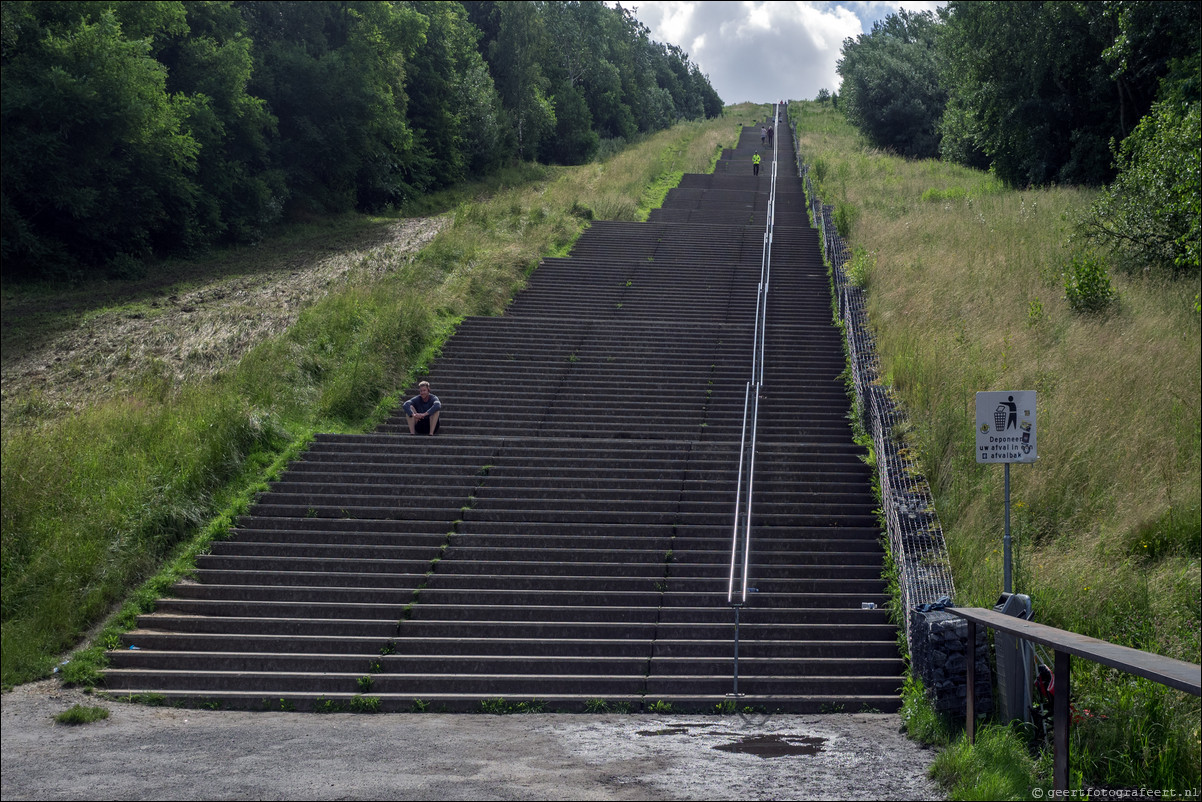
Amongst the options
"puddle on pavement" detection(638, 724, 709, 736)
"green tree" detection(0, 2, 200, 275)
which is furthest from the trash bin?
"green tree" detection(0, 2, 200, 275)

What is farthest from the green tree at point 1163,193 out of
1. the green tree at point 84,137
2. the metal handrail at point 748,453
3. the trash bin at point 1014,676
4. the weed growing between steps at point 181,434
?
the green tree at point 84,137

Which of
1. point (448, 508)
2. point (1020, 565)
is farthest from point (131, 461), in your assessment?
point (1020, 565)

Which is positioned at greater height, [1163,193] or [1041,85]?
[1041,85]

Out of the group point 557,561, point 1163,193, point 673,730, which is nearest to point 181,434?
point 557,561

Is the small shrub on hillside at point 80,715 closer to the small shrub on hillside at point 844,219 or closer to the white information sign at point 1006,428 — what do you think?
the white information sign at point 1006,428

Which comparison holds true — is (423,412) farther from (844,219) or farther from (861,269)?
(844,219)

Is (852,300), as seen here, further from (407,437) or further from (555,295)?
(407,437)

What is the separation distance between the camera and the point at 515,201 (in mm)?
32469

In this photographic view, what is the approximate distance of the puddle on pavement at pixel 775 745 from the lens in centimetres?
732

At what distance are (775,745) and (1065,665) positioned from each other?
2657 mm

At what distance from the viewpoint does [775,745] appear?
755cm

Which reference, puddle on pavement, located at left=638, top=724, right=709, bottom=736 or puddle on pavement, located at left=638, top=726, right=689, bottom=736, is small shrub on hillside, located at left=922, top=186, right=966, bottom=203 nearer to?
puddle on pavement, located at left=638, top=724, right=709, bottom=736

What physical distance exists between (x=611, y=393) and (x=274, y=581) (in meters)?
7.29

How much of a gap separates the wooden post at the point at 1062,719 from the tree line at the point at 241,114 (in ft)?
78.9
